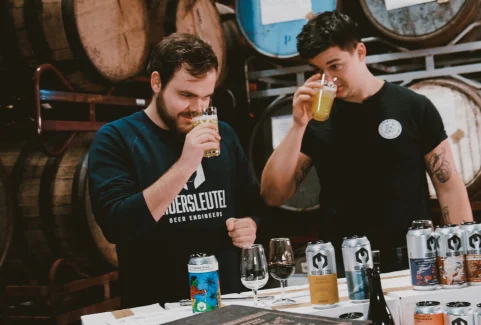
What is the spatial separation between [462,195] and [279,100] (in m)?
1.58

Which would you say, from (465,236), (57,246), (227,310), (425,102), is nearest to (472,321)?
(465,236)

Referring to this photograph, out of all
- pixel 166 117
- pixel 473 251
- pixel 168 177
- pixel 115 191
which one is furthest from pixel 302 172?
pixel 473 251

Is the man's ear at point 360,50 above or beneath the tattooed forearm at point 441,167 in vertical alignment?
above

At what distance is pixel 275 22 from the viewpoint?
12.1ft

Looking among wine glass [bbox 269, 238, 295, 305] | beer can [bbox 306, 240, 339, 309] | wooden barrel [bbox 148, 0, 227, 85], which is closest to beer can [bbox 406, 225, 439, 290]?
beer can [bbox 306, 240, 339, 309]

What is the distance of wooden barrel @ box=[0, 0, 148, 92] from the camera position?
9.29 feet

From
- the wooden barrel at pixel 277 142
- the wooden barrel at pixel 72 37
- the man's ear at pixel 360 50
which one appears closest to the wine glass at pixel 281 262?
the man's ear at pixel 360 50

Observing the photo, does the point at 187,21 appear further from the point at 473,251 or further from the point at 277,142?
the point at 473,251

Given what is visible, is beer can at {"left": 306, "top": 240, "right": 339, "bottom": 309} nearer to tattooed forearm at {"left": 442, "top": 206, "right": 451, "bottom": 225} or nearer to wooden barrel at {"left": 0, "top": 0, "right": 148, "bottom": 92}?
tattooed forearm at {"left": 442, "top": 206, "right": 451, "bottom": 225}

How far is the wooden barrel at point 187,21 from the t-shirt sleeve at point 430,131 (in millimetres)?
1771

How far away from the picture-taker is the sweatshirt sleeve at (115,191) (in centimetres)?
190

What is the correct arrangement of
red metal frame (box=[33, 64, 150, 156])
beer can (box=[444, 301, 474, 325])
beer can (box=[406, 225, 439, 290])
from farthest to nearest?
red metal frame (box=[33, 64, 150, 156]) < beer can (box=[406, 225, 439, 290]) < beer can (box=[444, 301, 474, 325])

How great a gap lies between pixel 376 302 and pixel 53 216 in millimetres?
1979

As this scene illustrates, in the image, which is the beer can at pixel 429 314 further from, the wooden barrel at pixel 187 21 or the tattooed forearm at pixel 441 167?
the wooden barrel at pixel 187 21
